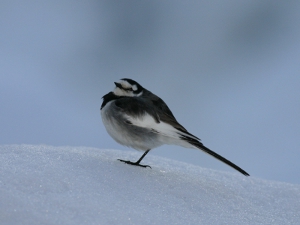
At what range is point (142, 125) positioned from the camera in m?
4.71

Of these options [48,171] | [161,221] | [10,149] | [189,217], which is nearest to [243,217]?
[189,217]

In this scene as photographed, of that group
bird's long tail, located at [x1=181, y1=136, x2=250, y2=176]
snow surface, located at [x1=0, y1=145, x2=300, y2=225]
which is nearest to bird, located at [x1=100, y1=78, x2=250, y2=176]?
bird's long tail, located at [x1=181, y1=136, x2=250, y2=176]

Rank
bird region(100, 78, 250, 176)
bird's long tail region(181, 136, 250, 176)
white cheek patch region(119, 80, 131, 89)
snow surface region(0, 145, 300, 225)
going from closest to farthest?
snow surface region(0, 145, 300, 225) < bird's long tail region(181, 136, 250, 176) < bird region(100, 78, 250, 176) < white cheek patch region(119, 80, 131, 89)

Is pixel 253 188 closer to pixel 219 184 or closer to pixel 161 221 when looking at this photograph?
pixel 219 184

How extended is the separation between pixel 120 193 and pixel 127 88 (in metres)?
1.49

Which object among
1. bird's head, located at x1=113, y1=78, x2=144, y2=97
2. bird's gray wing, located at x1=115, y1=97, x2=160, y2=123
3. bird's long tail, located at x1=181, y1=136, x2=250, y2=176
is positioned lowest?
bird's long tail, located at x1=181, y1=136, x2=250, y2=176

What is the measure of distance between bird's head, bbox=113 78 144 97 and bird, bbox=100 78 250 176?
0.01m

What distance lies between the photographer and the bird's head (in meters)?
5.01

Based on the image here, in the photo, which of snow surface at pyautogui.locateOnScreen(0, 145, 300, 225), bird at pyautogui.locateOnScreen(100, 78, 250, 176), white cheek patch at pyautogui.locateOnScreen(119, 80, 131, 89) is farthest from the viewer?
white cheek patch at pyautogui.locateOnScreen(119, 80, 131, 89)

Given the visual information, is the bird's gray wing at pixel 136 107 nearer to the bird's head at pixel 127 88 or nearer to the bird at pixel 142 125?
the bird at pixel 142 125

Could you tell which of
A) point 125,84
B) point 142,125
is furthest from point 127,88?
point 142,125

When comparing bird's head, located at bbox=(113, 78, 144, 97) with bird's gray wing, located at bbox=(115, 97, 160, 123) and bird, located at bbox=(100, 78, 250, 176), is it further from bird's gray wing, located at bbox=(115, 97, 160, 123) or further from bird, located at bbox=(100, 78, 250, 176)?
bird's gray wing, located at bbox=(115, 97, 160, 123)

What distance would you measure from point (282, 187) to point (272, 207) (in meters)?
0.66

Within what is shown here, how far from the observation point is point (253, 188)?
5.05 m
